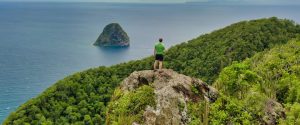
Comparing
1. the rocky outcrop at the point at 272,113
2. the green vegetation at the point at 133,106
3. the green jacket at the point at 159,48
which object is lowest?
the rocky outcrop at the point at 272,113

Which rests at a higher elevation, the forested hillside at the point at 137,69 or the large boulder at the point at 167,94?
the large boulder at the point at 167,94

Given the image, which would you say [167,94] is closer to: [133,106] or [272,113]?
[133,106]

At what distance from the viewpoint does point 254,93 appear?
19.7 m

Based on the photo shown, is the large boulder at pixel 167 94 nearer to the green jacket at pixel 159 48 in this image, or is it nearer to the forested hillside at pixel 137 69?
the green jacket at pixel 159 48

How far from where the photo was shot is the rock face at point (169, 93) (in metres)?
16.3

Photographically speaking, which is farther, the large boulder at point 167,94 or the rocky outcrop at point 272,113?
the rocky outcrop at point 272,113

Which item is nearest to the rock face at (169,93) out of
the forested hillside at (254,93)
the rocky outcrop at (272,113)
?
the forested hillside at (254,93)

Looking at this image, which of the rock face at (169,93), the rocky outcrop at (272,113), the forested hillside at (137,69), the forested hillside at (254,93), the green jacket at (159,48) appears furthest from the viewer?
the forested hillside at (137,69)

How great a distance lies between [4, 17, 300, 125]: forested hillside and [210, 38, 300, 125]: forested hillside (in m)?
37.2

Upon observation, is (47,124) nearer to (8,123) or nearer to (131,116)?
(8,123)

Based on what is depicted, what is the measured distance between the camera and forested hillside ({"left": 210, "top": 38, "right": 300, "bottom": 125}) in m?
17.9

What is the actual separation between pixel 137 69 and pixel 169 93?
2579 inches

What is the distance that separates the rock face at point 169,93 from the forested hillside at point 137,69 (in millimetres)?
42650

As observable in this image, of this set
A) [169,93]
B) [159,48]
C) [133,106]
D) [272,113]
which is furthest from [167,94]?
[272,113]
